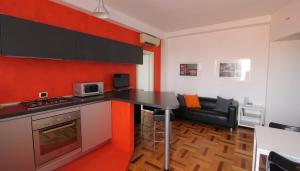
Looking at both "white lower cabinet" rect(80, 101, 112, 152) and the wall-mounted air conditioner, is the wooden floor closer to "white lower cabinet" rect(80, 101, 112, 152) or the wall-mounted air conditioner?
"white lower cabinet" rect(80, 101, 112, 152)

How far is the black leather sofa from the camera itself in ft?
12.0

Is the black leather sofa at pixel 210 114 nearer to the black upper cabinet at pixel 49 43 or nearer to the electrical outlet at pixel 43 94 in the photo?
the black upper cabinet at pixel 49 43

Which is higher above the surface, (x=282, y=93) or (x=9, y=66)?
(x=9, y=66)

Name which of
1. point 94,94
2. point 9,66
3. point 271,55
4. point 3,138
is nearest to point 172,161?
point 94,94

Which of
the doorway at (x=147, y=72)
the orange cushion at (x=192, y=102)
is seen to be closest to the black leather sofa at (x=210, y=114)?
the orange cushion at (x=192, y=102)

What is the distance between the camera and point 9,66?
6.59 feet

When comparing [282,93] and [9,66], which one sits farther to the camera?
[282,93]

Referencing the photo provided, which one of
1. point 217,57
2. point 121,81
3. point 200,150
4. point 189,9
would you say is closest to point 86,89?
point 121,81

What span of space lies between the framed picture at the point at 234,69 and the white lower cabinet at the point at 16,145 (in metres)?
4.60

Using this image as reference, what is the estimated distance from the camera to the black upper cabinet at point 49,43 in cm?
172

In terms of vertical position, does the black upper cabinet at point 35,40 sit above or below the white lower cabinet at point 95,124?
above

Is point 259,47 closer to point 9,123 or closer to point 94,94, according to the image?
point 94,94

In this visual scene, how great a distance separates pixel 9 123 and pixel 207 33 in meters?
4.98

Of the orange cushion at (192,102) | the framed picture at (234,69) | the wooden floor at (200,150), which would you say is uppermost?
the framed picture at (234,69)
